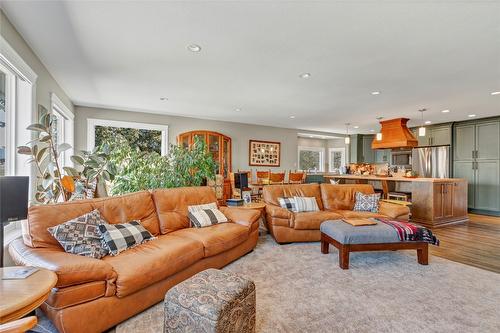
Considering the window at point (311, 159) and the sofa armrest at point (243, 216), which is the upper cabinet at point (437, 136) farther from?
the sofa armrest at point (243, 216)

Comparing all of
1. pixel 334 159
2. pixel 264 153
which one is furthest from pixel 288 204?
pixel 334 159

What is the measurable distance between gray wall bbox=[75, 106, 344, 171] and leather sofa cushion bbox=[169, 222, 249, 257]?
4.05m

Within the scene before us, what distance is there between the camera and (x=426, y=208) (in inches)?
202

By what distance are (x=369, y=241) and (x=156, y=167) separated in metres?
2.91

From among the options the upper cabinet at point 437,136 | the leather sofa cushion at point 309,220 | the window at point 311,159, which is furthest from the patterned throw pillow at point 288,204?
the window at point 311,159

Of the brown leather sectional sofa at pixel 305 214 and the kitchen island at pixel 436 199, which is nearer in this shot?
the brown leather sectional sofa at pixel 305 214

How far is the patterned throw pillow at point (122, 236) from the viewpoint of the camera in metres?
2.22

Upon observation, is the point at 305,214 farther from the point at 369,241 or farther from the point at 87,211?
the point at 87,211

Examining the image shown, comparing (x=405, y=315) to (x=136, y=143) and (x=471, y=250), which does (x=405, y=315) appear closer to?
(x=471, y=250)

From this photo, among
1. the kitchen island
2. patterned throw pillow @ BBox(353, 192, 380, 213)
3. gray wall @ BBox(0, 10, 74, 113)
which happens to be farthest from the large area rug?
gray wall @ BBox(0, 10, 74, 113)

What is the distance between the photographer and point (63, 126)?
16.2ft

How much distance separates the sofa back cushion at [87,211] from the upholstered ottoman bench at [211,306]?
1209 mm

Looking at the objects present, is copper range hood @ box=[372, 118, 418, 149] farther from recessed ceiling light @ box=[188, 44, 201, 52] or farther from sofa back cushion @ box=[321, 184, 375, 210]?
recessed ceiling light @ box=[188, 44, 201, 52]

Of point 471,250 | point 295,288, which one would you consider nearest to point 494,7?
point 295,288
